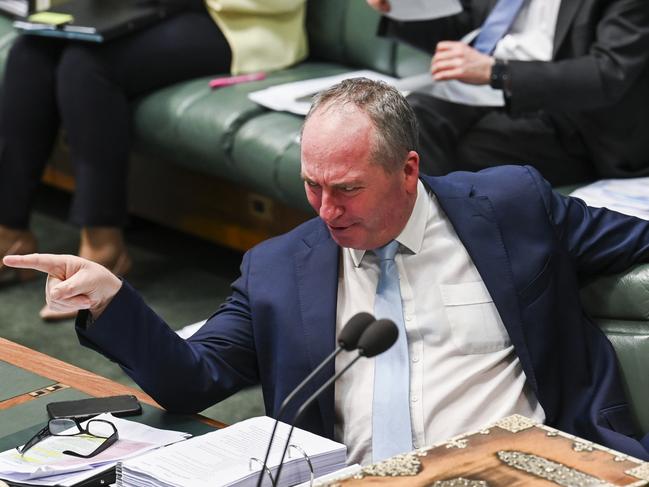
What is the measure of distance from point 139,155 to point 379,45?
95 cm

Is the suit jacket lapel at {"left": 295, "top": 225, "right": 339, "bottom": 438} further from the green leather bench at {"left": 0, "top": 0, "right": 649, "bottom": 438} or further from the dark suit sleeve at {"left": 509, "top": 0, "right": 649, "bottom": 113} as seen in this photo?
the green leather bench at {"left": 0, "top": 0, "right": 649, "bottom": 438}

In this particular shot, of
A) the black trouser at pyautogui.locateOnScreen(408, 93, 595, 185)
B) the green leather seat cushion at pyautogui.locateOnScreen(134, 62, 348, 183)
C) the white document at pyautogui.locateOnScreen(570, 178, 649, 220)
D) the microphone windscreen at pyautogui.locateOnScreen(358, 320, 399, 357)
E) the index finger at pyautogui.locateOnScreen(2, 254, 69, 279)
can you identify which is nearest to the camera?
the microphone windscreen at pyautogui.locateOnScreen(358, 320, 399, 357)

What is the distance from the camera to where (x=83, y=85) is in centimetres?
387

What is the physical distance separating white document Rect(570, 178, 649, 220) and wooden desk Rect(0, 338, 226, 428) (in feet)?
3.76

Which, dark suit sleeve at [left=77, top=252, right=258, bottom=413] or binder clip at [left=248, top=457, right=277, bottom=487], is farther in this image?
dark suit sleeve at [left=77, top=252, right=258, bottom=413]

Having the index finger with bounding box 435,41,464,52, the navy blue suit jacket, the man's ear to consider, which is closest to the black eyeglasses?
the navy blue suit jacket

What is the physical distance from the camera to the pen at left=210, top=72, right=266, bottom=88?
3.93m

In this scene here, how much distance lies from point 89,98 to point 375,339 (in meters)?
2.52

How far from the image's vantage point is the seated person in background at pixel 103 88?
3885 millimetres

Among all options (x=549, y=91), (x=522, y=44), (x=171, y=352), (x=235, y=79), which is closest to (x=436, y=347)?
(x=171, y=352)

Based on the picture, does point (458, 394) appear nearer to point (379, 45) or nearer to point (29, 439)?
point (29, 439)

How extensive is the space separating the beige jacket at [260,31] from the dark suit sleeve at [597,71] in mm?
1107

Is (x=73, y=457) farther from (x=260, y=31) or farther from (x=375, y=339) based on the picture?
(x=260, y=31)

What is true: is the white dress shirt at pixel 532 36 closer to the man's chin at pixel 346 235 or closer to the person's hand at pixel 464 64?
the person's hand at pixel 464 64
